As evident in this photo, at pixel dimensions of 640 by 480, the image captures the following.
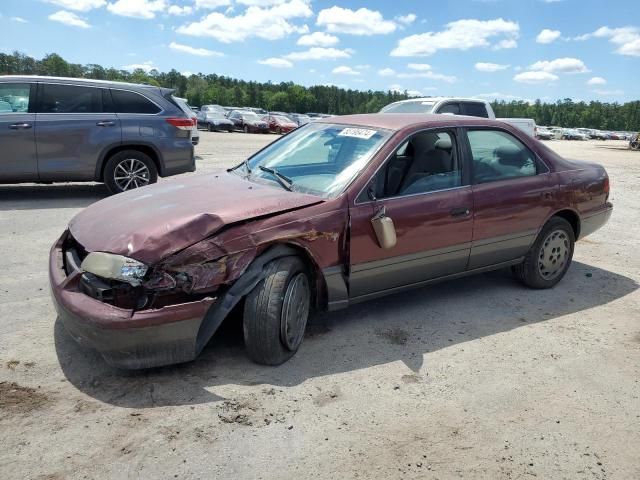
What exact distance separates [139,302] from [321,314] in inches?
67.8

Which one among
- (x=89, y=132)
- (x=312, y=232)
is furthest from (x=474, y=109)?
(x=312, y=232)

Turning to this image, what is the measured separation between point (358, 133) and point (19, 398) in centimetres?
297

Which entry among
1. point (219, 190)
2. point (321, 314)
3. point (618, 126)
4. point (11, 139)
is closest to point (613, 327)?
point (321, 314)

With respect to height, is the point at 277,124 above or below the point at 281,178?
above

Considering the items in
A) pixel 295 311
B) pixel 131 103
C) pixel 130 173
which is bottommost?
pixel 295 311

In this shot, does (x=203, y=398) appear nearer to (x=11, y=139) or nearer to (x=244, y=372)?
(x=244, y=372)

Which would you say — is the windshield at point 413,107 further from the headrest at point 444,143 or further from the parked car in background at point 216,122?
the parked car in background at point 216,122

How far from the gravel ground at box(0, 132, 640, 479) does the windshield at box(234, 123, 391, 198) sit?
1.12 m

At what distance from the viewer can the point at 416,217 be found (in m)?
4.05

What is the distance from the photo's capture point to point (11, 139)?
7.71 meters

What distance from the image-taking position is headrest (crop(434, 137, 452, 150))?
4.44 m

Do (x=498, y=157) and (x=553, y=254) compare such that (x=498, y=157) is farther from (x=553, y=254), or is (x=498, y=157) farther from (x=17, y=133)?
(x=17, y=133)

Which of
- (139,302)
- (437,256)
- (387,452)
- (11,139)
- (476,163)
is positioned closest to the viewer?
(387,452)

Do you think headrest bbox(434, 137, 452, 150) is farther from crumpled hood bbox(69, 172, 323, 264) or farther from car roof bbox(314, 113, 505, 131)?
crumpled hood bbox(69, 172, 323, 264)
